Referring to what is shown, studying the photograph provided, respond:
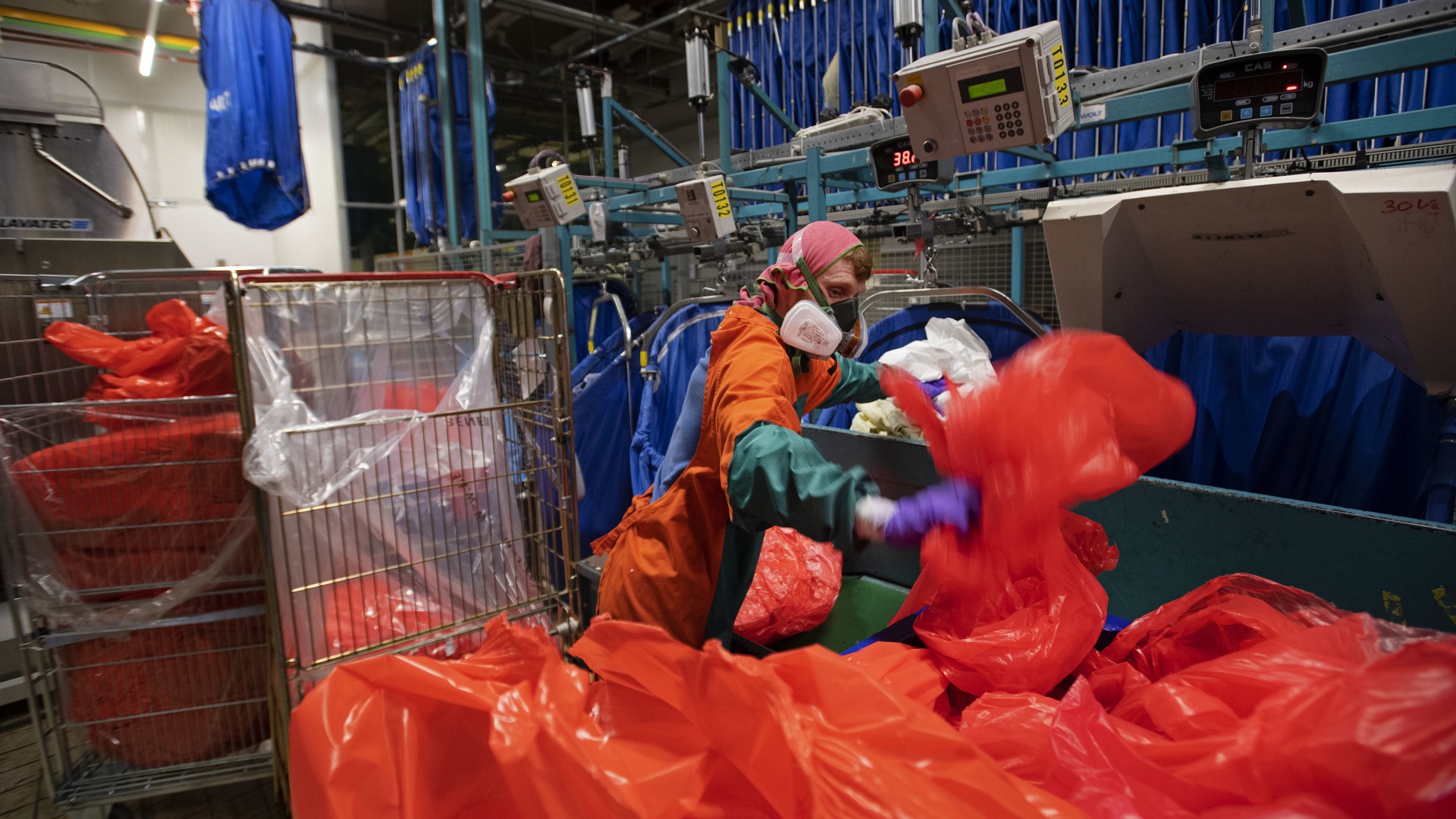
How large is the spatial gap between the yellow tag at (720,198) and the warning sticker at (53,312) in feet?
8.22

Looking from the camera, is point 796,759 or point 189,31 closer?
point 796,759

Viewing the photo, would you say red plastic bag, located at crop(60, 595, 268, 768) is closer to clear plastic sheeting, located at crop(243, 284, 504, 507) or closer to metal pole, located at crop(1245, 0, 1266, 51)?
clear plastic sheeting, located at crop(243, 284, 504, 507)

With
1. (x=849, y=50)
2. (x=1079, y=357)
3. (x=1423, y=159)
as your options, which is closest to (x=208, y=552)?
(x=1079, y=357)

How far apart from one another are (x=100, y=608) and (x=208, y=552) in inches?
11.3

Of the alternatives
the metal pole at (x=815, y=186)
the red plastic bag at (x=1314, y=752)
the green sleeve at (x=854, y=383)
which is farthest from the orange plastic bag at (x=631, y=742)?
the metal pole at (x=815, y=186)

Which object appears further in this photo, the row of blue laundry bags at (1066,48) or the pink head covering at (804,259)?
the row of blue laundry bags at (1066,48)

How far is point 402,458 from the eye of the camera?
1755mm

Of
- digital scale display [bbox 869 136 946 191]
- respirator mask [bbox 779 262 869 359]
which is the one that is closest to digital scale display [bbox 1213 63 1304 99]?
digital scale display [bbox 869 136 946 191]

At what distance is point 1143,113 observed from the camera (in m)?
2.30

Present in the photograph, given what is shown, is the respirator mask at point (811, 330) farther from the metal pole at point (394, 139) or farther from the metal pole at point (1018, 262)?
the metal pole at point (394, 139)

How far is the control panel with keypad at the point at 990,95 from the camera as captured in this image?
2105mm

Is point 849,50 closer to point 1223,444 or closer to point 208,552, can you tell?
point 1223,444

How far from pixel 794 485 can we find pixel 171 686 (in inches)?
79.6

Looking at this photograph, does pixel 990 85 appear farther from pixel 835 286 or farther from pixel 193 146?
pixel 193 146
